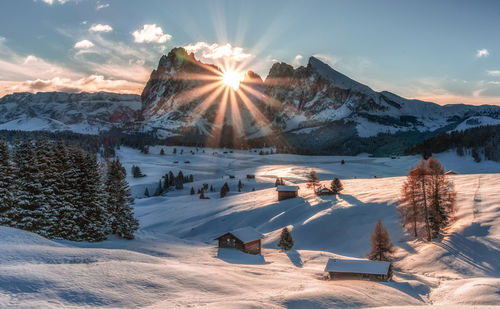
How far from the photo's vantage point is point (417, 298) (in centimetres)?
2708

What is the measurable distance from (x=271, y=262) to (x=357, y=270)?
38.6 feet

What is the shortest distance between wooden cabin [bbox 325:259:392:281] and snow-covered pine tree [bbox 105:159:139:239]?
2557 centimetres

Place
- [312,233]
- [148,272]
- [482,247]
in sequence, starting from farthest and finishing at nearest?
[312,233], [482,247], [148,272]

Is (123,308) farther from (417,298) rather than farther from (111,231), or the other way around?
(111,231)

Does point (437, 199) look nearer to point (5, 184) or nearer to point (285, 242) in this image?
point (285, 242)

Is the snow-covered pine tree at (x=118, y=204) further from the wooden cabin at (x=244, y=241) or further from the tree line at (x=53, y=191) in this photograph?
the wooden cabin at (x=244, y=241)

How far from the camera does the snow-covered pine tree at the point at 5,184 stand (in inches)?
1204

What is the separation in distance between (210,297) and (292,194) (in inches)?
2187

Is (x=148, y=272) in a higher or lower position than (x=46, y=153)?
lower

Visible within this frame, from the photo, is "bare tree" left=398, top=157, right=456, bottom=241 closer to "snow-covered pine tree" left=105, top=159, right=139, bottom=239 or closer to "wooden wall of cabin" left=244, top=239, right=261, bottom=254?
"wooden wall of cabin" left=244, top=239, right=261, bottom=254

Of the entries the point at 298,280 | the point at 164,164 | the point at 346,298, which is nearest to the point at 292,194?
the point at 298,280

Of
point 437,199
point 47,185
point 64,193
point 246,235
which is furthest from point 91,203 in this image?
point 437,199

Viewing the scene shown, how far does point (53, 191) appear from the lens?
34219 mm

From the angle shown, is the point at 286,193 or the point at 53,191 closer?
the point at 53,191
